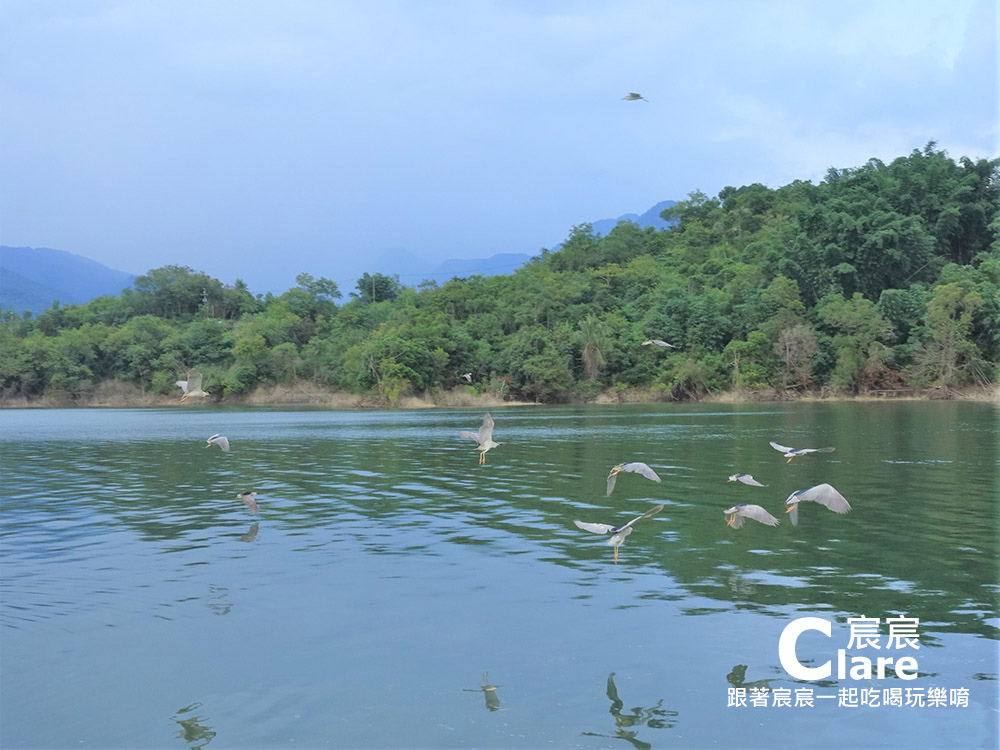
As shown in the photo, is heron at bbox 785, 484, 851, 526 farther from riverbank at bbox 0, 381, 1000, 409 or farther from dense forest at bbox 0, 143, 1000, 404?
dense forest at bbox 0, 143, 1000, 404

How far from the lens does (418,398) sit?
75.6 m

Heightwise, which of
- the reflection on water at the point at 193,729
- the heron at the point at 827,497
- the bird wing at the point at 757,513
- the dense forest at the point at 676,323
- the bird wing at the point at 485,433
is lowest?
the reflection on water at the point at 193,729

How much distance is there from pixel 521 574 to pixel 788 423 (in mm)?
30019

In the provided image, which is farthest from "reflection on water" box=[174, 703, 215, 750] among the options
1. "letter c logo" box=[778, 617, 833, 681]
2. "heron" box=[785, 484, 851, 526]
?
"heron" box=[785, 484, 851, 526]

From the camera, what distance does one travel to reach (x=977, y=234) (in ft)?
254

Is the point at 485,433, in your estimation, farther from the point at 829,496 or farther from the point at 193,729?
the point at 193,729

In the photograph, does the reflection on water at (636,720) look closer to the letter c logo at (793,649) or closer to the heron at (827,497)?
the letter c logo at (793,649)

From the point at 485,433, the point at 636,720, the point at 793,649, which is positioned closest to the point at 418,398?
the point at 485,433

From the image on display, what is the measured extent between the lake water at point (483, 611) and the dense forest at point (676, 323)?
46933 mm

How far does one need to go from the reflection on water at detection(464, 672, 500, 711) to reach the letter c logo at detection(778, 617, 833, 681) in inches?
102

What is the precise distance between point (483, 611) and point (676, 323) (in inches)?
2626

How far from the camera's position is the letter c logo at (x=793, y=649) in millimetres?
7535

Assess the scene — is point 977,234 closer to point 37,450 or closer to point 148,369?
point 37,450

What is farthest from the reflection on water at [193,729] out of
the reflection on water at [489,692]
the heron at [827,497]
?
the heron at [827,497]
